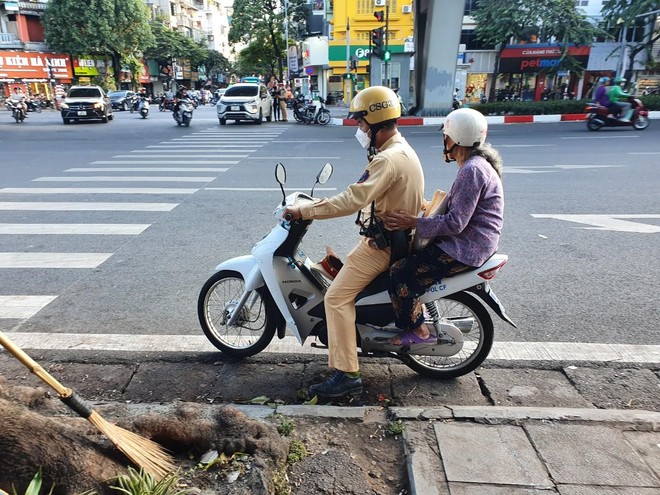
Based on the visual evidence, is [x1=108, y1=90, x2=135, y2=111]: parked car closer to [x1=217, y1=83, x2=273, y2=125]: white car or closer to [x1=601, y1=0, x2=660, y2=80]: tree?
[x1=217, y1=83, x2=273, y2=125]: white car

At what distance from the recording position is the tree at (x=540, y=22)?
29891mm

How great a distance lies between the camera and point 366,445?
2.69m

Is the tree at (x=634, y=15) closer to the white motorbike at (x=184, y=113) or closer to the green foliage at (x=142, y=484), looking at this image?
the white motorbike at (x=184, y=113)

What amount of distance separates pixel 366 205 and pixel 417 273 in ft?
1.69

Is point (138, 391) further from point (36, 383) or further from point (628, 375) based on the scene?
point (628, 375)

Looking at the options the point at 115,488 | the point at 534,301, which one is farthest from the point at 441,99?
the point at 115,488

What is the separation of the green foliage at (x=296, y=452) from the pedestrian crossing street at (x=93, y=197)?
9.39ft

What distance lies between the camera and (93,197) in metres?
8.48

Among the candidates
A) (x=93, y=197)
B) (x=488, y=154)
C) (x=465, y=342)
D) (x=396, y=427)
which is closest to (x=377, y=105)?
(x=488, y=154)

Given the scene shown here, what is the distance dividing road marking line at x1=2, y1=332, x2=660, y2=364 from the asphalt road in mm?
95

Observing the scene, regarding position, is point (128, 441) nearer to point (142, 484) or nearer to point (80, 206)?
point (142, 484)

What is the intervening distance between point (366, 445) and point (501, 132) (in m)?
17.2

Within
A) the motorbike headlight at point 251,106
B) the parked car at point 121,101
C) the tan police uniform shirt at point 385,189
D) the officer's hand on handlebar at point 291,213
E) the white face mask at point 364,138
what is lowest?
the parked car at point 121,101

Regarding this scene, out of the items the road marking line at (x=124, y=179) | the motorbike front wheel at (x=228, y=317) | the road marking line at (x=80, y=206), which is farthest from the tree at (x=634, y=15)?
the motorbike front wheel at (x=228, y=317)
